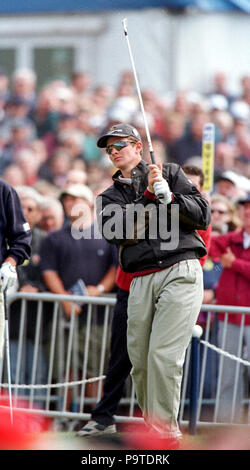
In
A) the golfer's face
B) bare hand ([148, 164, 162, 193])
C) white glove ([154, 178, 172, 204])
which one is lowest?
white glove ([154, 178, 172, 204])

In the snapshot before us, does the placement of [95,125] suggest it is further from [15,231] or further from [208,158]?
[15,231]

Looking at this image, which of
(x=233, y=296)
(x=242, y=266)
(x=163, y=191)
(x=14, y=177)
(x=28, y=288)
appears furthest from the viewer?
(x=14, y=177)

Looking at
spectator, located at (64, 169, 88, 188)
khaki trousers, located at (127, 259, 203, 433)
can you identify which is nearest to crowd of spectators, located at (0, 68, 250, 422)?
spectator, located at (64, 169, 88, 188)

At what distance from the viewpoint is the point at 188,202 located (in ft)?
19.8

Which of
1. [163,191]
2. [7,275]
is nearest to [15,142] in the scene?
[7,275]

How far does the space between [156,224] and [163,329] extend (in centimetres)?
63

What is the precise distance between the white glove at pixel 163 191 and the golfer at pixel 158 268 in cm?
2

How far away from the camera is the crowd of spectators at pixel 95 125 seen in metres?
12.8

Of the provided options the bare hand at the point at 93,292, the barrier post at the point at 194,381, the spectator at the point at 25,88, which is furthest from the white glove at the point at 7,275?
the spectator at the point at 25,88

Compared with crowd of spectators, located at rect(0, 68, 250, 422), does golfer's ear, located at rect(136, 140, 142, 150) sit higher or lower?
lower

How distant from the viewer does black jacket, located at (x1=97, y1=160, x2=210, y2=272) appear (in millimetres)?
6129

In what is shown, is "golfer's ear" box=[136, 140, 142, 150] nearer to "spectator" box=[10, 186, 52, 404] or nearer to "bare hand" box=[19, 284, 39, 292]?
"spectator" box=[10, 186, 52, 404]
